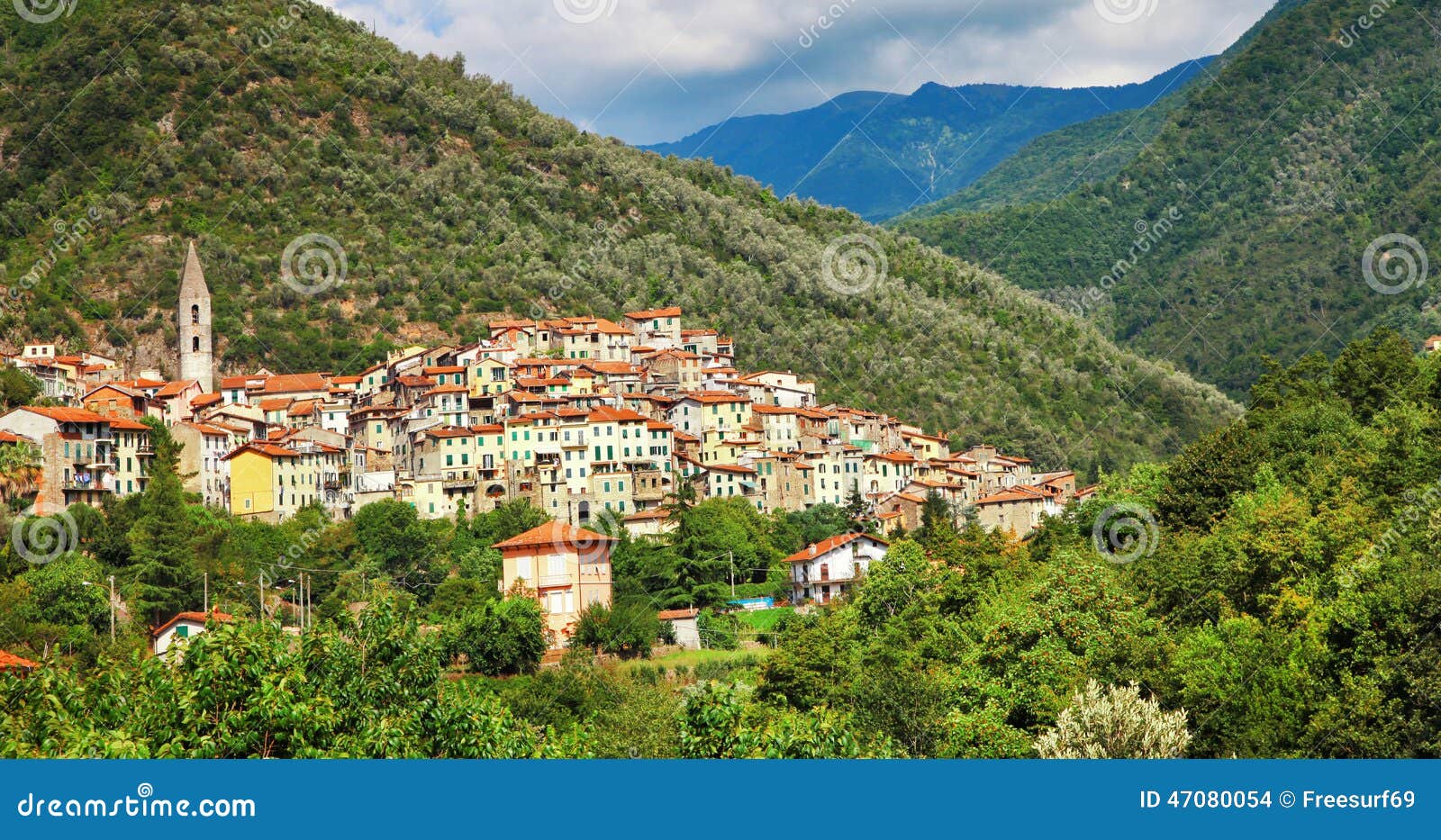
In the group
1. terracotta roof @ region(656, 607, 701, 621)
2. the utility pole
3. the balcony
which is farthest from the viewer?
the balcony

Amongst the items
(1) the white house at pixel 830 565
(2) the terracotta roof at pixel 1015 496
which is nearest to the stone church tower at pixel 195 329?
(1) the white house at pixel 830 565

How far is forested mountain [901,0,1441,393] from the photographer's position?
439ft

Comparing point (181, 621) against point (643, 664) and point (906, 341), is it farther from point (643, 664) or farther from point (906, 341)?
point (906, 341)

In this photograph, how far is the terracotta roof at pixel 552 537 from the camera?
55.5 meters

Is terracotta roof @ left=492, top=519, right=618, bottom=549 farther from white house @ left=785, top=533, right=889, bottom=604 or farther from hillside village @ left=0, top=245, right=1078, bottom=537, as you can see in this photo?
hillside village @ left=0, top=245, right=1078, bottom=537

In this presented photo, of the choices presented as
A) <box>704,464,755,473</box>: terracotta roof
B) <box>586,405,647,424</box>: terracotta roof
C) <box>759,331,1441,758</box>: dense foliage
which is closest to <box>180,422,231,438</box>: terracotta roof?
<box>586,405,647,424</box>: terracotta roof

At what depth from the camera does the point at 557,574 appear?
55094 millimetres

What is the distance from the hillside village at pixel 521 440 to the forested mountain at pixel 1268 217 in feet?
188

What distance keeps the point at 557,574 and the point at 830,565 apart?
9.72 metres

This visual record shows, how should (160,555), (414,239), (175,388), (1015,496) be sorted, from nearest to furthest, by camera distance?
(160,555) < (1015,496) < (175,388) < (414,239)

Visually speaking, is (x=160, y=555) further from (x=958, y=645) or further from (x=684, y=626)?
(x=958, y=645)

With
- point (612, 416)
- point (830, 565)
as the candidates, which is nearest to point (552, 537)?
point (830, 565)

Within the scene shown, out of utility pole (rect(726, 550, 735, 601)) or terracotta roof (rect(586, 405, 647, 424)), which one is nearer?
utility pole (rect(726, 550, 735, 601))

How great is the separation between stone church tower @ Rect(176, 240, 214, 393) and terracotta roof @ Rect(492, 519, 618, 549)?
31065mm
